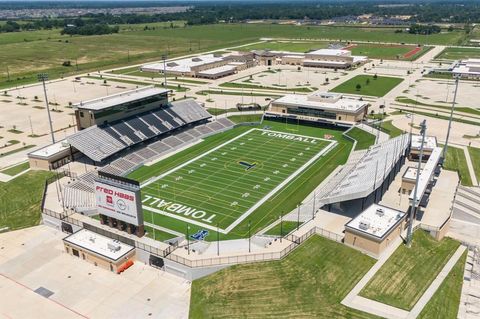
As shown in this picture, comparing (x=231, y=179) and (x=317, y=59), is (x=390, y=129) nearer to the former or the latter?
(x=231, y=179)

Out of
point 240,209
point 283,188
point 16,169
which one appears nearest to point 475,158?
point 283,188

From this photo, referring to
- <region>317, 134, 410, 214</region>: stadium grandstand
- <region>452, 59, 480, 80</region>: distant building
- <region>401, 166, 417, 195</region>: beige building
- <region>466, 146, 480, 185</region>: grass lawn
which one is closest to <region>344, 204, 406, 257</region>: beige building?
<region>317, 134, 410, 214</region>: stadium grandstand

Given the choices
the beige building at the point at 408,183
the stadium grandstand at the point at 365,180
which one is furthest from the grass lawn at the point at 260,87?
the beige building at the point at 408,183

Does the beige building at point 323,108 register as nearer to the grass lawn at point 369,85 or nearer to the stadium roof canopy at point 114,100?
the stadium roof canopy at point 114,100

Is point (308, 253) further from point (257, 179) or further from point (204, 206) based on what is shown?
point (257, 179)

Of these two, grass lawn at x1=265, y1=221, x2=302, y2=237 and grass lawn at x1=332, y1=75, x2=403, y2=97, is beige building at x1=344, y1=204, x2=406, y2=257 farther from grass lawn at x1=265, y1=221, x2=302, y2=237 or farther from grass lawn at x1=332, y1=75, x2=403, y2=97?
grass lawn at x1=332, y1=75, x2=403, y2=97

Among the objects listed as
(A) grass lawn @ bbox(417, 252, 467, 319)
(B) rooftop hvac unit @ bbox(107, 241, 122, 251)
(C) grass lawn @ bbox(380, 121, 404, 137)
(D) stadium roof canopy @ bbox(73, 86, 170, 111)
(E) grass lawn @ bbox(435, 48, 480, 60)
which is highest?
(D) stadium roof canopy @ bbox(73, 86, 170, 111)
